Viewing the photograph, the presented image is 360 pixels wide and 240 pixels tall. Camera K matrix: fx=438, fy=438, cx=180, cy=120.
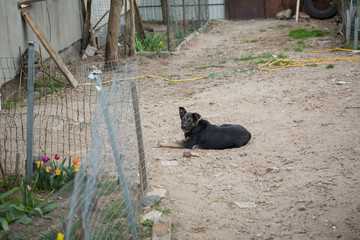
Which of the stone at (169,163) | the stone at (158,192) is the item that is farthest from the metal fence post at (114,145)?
the stone at (169,163)

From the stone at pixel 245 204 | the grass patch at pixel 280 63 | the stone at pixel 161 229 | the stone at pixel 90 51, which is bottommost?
the stone at pixel 245 204

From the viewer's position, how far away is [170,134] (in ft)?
25.2

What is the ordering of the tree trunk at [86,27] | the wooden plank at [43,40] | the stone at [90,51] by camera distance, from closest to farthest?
the wooden plank at [43,40] < the tree trunk at [86,27] < the stone at [90,51]

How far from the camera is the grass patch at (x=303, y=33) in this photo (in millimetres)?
15258

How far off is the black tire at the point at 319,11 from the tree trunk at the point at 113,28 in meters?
11.4

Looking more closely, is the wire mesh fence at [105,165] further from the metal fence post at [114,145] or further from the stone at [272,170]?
the stone at [272,170]

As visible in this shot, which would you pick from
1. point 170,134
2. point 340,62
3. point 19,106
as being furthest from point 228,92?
point 19,106

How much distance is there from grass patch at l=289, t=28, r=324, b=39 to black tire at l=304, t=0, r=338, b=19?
4.12 m

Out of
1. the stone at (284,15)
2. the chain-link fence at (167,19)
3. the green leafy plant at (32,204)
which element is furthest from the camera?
the stone at (284,15)

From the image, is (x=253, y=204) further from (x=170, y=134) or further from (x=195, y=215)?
(x=170, y=134)

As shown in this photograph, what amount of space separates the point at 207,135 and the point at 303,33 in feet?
33.6

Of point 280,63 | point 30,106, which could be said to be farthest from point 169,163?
point 280,63

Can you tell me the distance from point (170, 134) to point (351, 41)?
26.2 feet

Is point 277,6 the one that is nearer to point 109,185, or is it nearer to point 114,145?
point 109,185
